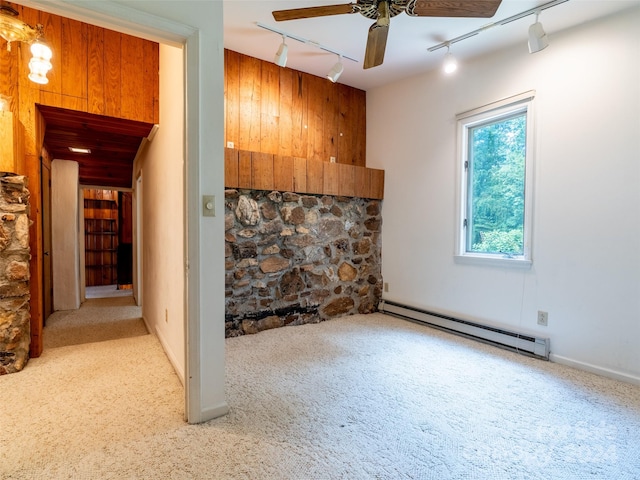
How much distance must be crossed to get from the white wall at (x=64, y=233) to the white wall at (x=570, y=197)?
464cm

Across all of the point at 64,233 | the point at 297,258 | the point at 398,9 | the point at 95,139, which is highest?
the point at 398,9

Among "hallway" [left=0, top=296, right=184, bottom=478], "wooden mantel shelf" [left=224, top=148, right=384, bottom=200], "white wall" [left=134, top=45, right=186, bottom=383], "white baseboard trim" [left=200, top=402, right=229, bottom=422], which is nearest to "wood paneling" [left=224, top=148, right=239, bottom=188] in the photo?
"wooden mantel shelf" [left=224, top=148, right=384, bottom=200]

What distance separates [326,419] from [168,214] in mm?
1791

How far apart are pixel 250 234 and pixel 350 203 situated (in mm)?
1336

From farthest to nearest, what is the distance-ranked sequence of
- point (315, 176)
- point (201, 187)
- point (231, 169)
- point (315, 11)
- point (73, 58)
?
point (315, 176) → point (231, 169) → point (73, 58) → point (315, 11) → point (201, 187)

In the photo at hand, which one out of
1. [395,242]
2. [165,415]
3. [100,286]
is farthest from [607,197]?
[100,286]

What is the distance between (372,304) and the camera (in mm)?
4145

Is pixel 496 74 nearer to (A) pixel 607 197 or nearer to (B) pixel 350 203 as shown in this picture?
(A) pixel 607 197

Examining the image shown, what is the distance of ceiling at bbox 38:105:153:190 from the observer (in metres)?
2.69

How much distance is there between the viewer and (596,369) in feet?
8.01

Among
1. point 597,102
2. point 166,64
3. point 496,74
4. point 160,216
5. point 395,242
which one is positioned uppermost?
point 496,74

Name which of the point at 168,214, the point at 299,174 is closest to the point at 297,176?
the point at 299,174

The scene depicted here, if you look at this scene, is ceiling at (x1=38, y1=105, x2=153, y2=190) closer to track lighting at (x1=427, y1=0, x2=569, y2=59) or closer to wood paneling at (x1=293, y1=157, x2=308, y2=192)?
wood paneling at (x1=293, y1=157, x2=308, y2=192)

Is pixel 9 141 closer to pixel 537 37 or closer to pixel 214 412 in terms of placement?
pixel 214 412
